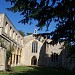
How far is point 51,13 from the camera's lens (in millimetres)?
10133

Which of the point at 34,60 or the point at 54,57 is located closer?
the point at 54,57

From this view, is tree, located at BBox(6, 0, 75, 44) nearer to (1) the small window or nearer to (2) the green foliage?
(2) the green foliage

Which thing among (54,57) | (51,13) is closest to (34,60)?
(54,57)

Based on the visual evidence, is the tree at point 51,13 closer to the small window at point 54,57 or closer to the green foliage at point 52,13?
the green foliage at point 52,13

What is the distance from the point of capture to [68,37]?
11.7 meters

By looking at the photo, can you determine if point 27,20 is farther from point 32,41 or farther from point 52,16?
point 32,41

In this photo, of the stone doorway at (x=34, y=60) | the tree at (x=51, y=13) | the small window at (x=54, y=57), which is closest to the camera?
the tree at (x=51, y=13)

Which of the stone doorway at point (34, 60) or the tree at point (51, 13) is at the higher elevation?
the tree at point (51, 13)

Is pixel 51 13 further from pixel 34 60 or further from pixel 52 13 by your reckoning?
pixel 34 60

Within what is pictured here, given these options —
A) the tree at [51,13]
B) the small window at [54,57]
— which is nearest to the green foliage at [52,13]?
the tree at [51,13]

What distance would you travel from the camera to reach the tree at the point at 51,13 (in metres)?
9.79

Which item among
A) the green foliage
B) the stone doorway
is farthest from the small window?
the green foliage

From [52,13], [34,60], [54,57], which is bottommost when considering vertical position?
[34,60]

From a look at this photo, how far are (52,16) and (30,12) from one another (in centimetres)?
115
